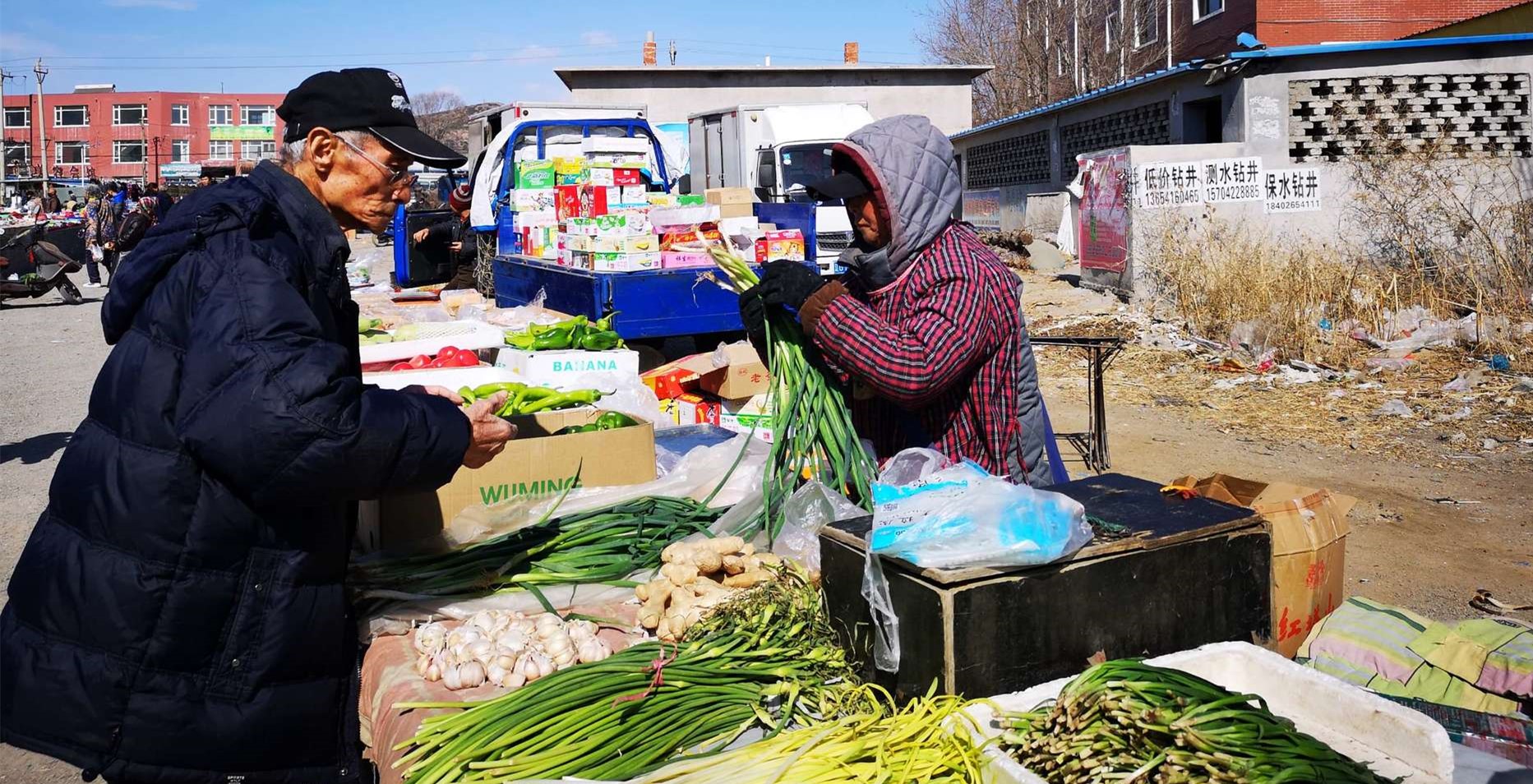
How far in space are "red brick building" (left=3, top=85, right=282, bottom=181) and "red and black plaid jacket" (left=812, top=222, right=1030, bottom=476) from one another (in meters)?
99.1

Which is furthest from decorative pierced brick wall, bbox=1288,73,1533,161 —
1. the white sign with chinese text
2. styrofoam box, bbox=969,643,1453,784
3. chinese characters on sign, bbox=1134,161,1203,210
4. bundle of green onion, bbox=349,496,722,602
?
styrofoam box, bbox=969,643,1453,784

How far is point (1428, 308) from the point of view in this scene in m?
11.3

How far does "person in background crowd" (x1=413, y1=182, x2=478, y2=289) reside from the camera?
14.6m

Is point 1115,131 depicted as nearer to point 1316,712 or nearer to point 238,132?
point 1316,712

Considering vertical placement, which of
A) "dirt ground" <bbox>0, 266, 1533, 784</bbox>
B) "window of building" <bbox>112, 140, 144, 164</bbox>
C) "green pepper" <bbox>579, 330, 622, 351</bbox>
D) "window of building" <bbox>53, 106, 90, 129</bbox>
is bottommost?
"dirt ground" <bbox>0, 266, 1533, 784</bbox>

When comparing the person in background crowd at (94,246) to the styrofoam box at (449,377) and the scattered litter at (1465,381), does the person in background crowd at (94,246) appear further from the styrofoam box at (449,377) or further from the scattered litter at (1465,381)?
the scattered litter at (1465,381)

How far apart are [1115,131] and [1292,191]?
5.09 m

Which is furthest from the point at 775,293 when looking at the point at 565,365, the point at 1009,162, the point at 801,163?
the point at 1009,162

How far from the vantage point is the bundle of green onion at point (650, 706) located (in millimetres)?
2178

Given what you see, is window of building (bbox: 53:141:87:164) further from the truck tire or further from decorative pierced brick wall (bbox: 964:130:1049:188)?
the truck tire

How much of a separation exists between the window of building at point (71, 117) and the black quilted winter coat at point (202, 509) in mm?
110140

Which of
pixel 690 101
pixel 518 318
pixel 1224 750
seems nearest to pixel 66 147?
pixel 690 101

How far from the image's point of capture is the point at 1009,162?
25422 millimetres

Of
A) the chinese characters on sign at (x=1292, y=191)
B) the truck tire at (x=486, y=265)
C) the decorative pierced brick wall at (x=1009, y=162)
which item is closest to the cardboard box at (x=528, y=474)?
the truck tire at (x=486, y=265)
